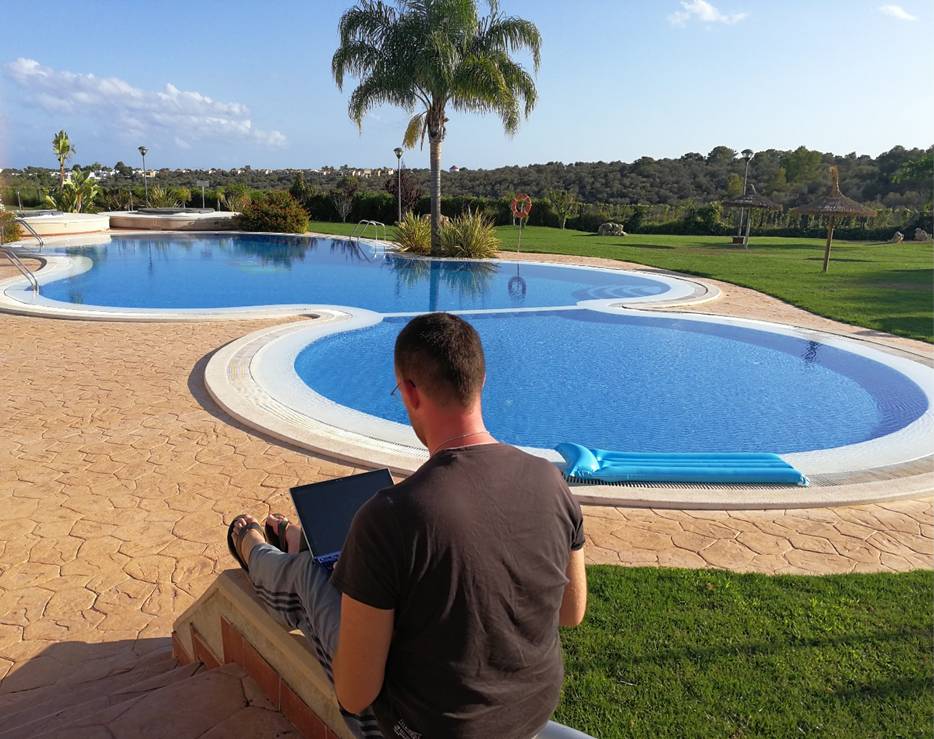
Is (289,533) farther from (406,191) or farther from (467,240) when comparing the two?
(406,191)

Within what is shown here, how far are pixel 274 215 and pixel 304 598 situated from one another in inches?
1003

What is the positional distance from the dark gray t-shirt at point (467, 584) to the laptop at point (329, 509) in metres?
0.71

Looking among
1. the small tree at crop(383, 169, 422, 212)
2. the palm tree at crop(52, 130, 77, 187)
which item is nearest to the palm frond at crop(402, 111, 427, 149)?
the small tree at crop(383, 169, 422, 212)

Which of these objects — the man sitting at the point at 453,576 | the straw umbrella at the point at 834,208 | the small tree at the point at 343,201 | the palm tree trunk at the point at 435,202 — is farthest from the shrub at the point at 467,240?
the man sitting at the point at 453,576

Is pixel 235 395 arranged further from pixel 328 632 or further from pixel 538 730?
pixel 538 730

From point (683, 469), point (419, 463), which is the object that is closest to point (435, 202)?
point (419, 463)

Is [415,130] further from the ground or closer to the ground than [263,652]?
further from the ground

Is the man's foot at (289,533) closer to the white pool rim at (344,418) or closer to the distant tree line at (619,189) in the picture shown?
the white pool rim at (344,418)

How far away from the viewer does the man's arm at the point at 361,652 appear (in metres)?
1.43

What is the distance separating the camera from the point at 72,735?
6.61ft

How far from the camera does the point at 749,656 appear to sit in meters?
2.85

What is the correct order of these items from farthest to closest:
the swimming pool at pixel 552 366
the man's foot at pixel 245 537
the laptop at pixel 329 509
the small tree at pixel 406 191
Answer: the small tree at pixel 406 191
the swimming pool at pixel 552 366
the man's foot at pixel 245 537
the laptop at pixel 329 509

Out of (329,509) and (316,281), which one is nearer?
(329,509)

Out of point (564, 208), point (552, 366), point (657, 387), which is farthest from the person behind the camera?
point (564, 208)
